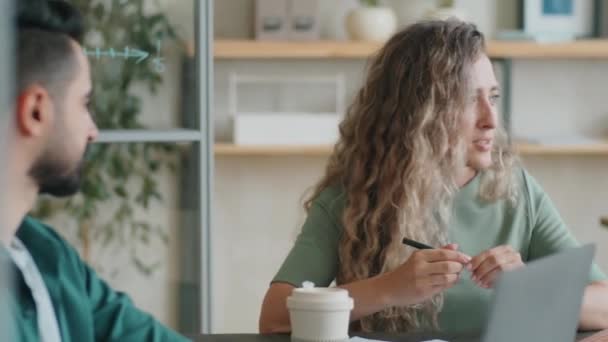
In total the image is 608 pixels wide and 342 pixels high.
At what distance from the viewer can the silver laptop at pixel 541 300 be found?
129 centimetres

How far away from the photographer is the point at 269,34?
3938mm

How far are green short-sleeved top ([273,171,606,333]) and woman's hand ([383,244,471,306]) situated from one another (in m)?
0.18

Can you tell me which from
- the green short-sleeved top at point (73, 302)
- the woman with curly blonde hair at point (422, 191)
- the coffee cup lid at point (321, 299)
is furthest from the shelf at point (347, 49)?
the green short-sleeved top at point (73, 302)

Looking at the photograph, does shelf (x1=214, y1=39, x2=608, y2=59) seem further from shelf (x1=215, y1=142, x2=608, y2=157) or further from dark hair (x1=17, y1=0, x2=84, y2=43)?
dark hair (x1=17, y1=0, x2=84, y2=43)

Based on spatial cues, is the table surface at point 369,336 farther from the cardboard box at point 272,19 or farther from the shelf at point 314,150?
the cardboard box at point 272,19

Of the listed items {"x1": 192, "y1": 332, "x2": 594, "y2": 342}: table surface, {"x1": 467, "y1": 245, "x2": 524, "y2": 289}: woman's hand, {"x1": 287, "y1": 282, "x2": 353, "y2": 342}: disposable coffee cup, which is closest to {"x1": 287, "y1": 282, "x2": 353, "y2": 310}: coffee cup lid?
{"x1": 287, "y1": 282, "x2": 353, "y2": 342}: disposable coffee cup

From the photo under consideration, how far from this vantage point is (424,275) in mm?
1867

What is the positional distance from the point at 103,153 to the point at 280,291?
1613 millimetres

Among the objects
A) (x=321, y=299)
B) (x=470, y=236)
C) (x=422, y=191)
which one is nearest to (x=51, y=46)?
(x=321, y=299)

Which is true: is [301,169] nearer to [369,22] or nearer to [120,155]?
[369,22]

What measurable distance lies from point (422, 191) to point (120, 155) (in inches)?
65.2

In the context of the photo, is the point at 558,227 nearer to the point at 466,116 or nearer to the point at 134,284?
the point at 466,116

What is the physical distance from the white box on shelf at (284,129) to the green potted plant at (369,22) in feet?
1.00

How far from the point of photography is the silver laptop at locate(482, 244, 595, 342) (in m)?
1.29
